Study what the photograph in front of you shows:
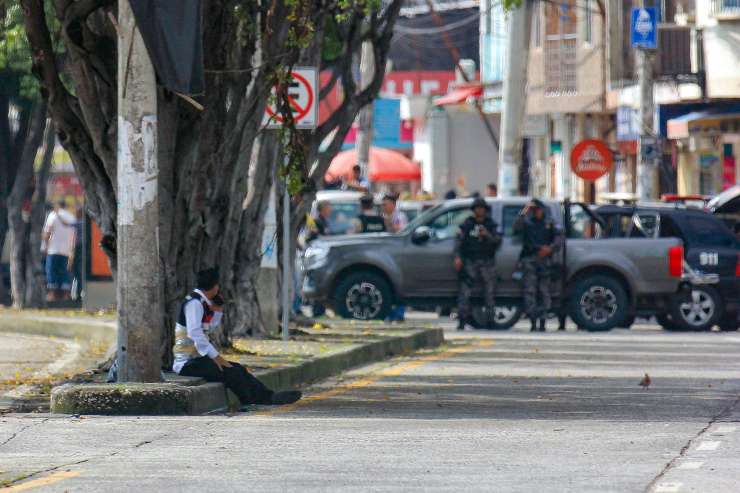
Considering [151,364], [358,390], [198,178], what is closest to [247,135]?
[198,178]

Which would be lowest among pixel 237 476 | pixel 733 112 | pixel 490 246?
pixel 237 476

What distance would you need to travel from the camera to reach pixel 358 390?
1576 centimetres

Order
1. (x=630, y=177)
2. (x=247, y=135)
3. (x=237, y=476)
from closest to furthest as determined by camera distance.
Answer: (x=237, y=476)
(x=247, y=135)
(x=630, y=177)

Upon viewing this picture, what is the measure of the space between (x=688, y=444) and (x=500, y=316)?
51.6 feet

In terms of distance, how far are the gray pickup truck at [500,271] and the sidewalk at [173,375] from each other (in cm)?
230

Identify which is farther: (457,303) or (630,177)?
(630,177)

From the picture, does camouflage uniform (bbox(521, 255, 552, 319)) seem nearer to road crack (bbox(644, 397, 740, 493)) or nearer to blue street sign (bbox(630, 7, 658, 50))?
road crack (bbox(644, 397, 740, 493))

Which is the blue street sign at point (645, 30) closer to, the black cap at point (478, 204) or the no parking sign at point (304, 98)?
the black cap at point (478, 204)

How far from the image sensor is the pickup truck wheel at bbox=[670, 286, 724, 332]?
2653 centimetres

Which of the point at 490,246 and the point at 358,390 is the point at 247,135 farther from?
the point at 490,246

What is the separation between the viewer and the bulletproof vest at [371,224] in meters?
28.4

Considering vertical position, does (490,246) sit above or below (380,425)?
above

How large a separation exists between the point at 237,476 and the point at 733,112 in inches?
1092

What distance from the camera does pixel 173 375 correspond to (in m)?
14.4
